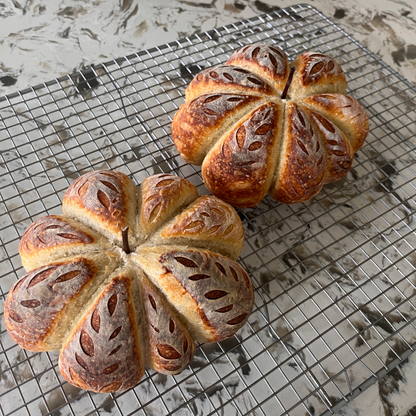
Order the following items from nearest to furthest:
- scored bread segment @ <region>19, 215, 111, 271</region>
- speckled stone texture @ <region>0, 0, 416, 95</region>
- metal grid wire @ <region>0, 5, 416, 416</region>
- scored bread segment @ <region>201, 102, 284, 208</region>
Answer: scored bread segment @ <region>19, 215, 111, 271</region> < metal grid wire @ <region>0, 5, 416, 416</region> < scored bread segment @ <region>201, 102, 284, 208</region> < speckled stone texture @ <region>0, 0, 416, 95</region>

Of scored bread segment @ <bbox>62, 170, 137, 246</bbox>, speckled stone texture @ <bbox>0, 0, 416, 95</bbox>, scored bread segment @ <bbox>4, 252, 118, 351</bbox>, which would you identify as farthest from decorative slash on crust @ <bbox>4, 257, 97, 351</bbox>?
speckled stone texture @ <bbox>0, 0, 416, 95</bbox>

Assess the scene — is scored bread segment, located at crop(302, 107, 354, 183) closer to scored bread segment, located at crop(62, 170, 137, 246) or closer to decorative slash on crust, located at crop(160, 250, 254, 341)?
decorative slash on crust, located at crop(160, 250, 254, 341)

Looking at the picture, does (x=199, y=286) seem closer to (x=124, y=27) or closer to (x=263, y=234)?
(x=263, y=234)

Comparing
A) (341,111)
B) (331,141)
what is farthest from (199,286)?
(341,111)

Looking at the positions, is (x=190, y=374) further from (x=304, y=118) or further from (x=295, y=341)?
(x=304, y=118)

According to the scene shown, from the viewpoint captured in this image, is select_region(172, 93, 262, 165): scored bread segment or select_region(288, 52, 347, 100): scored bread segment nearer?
select_region(172, 93, 262, 165): scored bread segment
